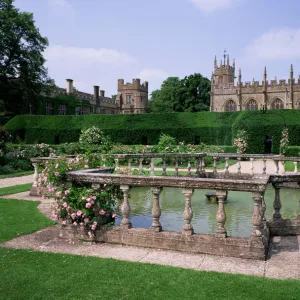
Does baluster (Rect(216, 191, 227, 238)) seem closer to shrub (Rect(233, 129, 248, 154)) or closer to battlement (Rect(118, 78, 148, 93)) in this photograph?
shrub (Rect(233, 129, 248, 154))

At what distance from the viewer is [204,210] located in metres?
8.70

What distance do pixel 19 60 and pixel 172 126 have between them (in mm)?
17526

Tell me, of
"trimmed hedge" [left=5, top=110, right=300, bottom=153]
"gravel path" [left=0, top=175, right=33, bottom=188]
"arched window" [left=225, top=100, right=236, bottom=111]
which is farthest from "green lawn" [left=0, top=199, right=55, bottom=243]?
"arched window" [left=225, top=100, right=236, bottom=111]

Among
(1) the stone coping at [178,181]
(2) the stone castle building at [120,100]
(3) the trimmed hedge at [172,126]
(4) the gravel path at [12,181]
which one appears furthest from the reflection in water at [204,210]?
(2) the stone castle building at [120,100]

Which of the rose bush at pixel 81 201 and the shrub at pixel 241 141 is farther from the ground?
the shrub at pixel 241 141

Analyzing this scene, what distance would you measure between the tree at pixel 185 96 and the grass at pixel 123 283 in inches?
2076

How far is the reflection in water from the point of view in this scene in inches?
274

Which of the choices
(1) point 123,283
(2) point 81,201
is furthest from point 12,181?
(1) point 123,283

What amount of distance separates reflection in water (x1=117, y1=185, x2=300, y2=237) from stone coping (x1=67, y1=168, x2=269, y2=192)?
201 cm

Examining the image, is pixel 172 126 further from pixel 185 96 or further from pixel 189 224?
pixel 185 96

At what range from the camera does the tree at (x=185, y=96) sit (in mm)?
56250

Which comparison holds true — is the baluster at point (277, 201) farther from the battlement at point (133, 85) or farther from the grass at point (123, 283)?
the battlement at point (133, 85)

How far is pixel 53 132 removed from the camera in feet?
110

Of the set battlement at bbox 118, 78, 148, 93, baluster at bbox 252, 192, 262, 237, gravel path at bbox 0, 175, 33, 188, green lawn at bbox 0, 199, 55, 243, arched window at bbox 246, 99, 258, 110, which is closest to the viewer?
baluster at bbox 252, 192, 262, 237
